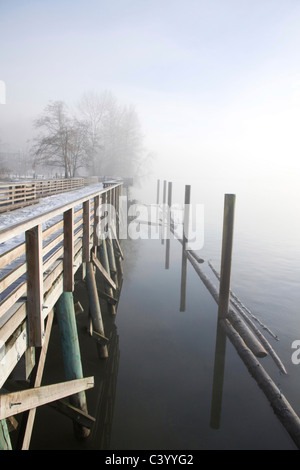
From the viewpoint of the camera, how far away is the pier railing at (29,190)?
14158mm

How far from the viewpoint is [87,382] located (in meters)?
4.19

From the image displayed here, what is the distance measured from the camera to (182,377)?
22.7 feet

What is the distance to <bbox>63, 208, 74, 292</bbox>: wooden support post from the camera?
4398mm

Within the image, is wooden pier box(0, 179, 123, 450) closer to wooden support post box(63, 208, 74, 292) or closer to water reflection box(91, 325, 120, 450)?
wooden support post box(63, 208, 74, 292)

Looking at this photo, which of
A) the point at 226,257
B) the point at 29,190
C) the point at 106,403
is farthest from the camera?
the point at 29,190

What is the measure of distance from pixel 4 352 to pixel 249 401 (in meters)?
5.21

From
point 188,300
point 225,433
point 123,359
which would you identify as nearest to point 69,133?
point 188,300

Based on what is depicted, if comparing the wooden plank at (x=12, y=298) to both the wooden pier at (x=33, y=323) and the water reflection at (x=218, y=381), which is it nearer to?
the wooden pier at (x=33, y=323)

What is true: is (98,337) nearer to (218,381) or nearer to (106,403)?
(106,403)

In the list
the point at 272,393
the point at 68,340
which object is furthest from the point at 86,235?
the point at 272,393

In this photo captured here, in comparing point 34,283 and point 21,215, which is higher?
point 34,283

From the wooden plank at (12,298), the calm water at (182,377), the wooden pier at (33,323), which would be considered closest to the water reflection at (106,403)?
the calm water at (182,377)

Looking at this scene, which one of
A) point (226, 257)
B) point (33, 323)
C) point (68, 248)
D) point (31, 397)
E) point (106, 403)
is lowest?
point (106, 403)

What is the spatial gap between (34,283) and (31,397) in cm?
104
